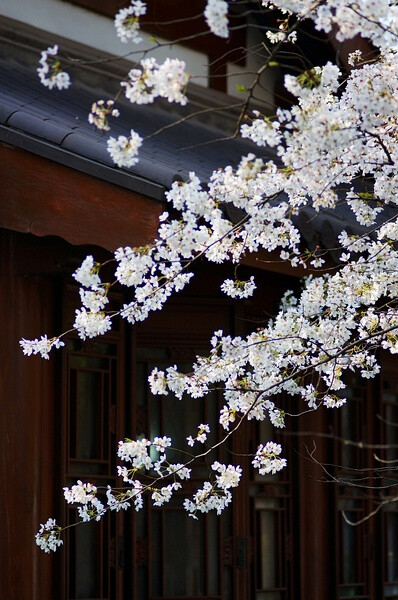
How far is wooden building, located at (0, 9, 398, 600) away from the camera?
5477 mm

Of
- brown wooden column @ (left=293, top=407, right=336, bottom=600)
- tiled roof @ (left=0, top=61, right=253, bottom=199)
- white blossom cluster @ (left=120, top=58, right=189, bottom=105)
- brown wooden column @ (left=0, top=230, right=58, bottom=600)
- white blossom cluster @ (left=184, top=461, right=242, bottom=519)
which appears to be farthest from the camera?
brown wooden column @ (left=293, top=407, right=336, bottom=600)

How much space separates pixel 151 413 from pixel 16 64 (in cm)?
233

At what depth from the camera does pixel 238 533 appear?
6.79 metres

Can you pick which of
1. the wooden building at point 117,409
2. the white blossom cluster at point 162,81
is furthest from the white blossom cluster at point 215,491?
the white blossom cluster at point 162,81

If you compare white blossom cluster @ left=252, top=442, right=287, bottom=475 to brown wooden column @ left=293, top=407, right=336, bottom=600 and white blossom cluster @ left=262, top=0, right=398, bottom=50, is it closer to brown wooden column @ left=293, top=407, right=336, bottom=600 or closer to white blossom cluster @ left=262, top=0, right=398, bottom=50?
white blossom cluster @ left=262, top=0, right=398, bottom=50

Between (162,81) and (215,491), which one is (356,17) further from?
(215,491)

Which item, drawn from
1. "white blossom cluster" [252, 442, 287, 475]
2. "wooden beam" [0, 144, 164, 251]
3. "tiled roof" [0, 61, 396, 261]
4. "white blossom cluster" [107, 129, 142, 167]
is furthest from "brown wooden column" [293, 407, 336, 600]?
"white blossom cluster" [107, 129, 142, 167]

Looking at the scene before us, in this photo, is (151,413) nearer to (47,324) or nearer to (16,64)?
(47,324)

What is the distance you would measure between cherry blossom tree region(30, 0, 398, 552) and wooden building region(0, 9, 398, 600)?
56 centimetres

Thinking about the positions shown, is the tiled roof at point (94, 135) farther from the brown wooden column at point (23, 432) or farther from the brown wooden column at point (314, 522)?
the brown wooden column at point (314, 522)

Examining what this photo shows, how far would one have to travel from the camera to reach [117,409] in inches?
254

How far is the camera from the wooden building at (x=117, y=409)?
18.0 ft

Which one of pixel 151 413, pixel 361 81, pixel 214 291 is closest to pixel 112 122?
pixel 214 291

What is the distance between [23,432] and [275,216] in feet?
6.57
